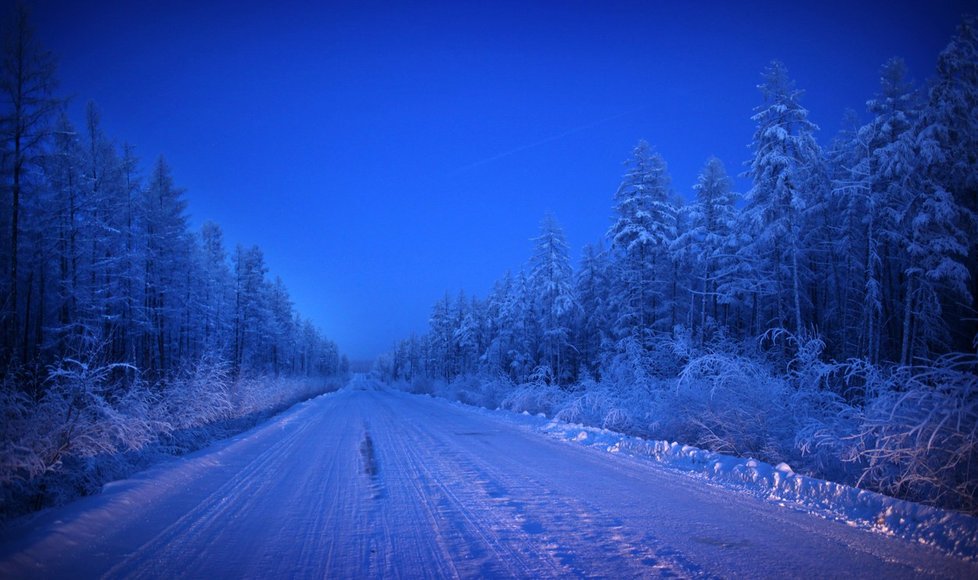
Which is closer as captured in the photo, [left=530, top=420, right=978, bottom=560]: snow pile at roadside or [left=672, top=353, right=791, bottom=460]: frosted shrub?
[left=530, top=420, right=978, bottom=560]: snow pile at roadside

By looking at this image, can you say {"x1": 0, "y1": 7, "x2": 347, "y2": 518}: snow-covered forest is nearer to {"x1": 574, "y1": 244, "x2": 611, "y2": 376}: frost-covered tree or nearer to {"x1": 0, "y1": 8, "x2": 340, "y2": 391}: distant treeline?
{"x1": 0, "y1": 8, "x2": 340, "y2": 391}: distant treeline

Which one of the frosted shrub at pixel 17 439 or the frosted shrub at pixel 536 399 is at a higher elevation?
the frosted shrub at pixel 17 439

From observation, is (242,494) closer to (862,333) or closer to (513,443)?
(513,443)

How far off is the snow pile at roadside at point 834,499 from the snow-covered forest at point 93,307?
9.17 meters

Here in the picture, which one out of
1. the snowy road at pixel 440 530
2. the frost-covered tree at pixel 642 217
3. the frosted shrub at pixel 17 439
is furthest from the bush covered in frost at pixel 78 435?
the frost-covered tree at pixel 642 217

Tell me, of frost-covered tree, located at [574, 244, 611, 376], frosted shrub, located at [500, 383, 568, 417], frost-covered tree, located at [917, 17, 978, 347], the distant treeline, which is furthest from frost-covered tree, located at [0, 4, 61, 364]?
frost-covered tree, located at [574, 244, 611, 376]

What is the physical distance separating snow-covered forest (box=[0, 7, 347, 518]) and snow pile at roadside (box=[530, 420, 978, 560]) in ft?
30.1

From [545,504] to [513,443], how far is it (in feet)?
17.9

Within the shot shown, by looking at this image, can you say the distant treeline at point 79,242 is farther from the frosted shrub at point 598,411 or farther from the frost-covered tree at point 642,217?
the frost-covered tree at point 642,217

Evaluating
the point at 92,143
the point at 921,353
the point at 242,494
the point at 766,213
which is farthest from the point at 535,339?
the point at 242,494

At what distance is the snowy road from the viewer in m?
3.92

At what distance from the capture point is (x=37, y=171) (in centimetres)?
1597

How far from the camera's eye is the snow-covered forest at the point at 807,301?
6.28 m

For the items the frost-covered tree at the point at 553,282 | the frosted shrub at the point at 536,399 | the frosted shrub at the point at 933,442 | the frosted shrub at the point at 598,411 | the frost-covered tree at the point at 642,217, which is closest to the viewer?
the frosted shrub at the point at 933,442
